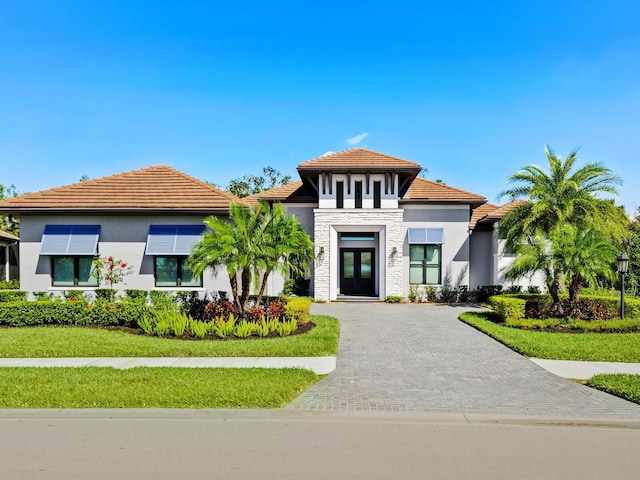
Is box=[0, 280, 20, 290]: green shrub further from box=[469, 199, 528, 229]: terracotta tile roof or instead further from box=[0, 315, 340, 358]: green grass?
box=[469, 199, 528, 229]: terracotta tile roof

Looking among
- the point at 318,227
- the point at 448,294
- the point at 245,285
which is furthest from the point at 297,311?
the point at 448,294

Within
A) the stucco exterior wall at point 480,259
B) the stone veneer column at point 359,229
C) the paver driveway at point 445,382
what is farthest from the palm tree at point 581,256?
the stucco exterior wall at point 480,259

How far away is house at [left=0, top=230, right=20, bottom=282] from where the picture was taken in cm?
3175

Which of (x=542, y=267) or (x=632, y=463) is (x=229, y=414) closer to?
(x=632, y=463)

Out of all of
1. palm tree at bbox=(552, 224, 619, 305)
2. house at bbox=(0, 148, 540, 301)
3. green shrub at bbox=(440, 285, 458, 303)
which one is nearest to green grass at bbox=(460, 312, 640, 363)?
palm tree at bbox=(552, 224, 619, 305)

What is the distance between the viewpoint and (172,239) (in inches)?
705

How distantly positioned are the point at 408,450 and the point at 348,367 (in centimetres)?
398

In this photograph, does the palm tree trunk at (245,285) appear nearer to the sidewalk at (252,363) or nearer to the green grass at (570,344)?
the sidewalk at (252,363)

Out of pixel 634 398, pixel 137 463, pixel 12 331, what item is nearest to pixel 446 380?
pixel 634 398

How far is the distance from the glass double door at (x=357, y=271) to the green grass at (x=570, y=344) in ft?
33.6

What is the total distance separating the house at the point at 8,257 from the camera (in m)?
31.8

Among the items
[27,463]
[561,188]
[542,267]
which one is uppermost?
[561,188]

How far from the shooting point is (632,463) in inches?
185

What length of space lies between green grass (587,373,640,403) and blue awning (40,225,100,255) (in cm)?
1832
